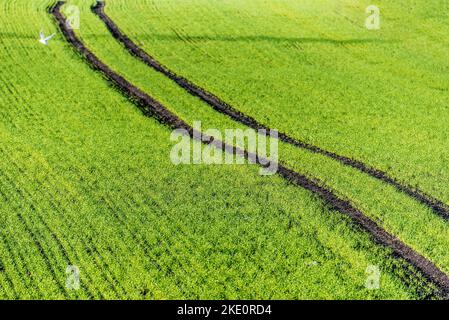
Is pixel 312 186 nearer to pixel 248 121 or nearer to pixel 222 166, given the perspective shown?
pixel 222 166

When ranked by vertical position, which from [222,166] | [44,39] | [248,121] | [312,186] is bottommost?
[312,186]

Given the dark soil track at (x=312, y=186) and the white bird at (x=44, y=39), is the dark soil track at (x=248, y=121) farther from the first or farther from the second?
the white bird at (x=44, y=39)

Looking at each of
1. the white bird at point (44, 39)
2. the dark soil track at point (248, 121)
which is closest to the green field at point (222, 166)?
the dark soil track at point (248, 121)

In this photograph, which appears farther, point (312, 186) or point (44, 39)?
point (44, 39)

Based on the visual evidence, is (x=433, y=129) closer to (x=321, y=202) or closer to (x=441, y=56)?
(x=321, y=202)

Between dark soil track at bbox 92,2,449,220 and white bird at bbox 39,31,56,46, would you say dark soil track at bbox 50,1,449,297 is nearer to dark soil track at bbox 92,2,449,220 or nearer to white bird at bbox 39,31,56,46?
dark soil track at bbox 92,2,449,220

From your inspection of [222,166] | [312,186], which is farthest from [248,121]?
[312,186]

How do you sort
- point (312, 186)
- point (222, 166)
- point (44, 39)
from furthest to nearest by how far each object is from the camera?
1. point (44, 39)
2. point (222, 166)
3. point (312, 186)

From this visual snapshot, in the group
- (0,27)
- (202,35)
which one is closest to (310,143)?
(202,35)
